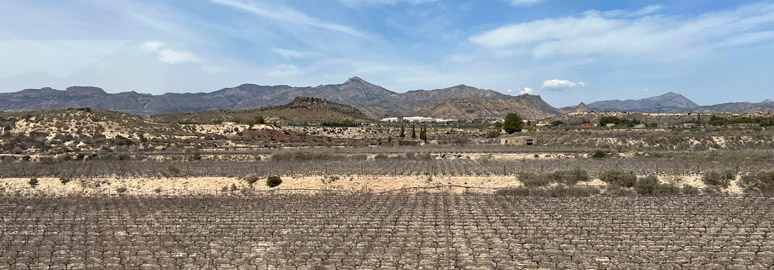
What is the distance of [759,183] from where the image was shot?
90.1 feet

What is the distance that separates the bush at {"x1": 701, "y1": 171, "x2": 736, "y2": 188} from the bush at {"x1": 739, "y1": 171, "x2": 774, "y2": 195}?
71 centimetres

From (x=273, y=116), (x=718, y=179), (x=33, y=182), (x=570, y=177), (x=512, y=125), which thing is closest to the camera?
(x=718, y=179)

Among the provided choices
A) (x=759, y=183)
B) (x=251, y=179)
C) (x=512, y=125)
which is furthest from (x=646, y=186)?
(x=512, y=125)

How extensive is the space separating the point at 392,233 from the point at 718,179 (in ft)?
76.3

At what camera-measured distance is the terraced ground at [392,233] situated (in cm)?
1443

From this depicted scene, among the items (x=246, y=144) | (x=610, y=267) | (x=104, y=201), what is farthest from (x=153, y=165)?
(x=610, y=267)

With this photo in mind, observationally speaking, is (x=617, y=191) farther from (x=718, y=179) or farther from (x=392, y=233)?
(x=392, y=233)

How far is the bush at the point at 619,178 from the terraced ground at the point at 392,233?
4.08m

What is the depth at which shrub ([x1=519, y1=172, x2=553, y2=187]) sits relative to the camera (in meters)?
28.9

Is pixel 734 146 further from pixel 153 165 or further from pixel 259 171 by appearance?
pixel 153 165

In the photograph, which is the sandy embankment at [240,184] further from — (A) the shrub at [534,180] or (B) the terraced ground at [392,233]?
(B) the terraced ground at [392,233]

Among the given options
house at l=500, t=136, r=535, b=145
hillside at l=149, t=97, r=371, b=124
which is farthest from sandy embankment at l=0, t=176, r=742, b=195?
hillside at l=149, t=97, r=371, b=124

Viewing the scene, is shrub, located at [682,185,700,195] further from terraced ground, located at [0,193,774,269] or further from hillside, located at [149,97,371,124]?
hillside, located at [149,97,371,124]

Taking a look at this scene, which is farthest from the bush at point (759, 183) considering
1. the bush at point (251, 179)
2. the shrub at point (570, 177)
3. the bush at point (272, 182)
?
the bush at point (251, 179)
